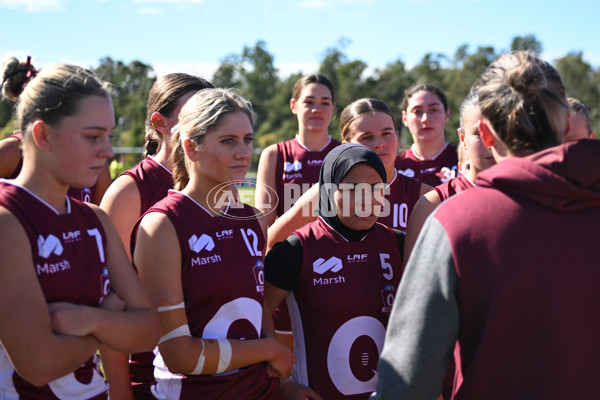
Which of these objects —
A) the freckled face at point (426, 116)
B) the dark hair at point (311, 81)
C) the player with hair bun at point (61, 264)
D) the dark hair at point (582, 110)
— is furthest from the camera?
the dark hair at point (311, 81)

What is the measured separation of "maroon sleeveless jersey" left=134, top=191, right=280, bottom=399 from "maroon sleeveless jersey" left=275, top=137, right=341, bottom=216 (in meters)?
2.67

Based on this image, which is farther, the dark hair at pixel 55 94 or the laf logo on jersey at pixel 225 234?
the laf logo on jersey at pixel 225 234

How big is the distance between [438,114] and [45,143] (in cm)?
422

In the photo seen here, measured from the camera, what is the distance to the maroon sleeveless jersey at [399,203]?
3.65 meters

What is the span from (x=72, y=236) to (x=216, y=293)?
637 mm

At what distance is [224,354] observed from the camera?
2230mm

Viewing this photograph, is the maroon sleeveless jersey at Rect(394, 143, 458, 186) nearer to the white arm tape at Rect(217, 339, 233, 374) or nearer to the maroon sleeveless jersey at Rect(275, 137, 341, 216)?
the maroon sleeveless jersey at Rect(275, 137, 341, 216)

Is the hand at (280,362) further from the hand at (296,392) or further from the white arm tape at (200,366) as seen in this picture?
the white arm tape at (200,366)

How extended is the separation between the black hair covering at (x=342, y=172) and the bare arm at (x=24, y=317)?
136 cm

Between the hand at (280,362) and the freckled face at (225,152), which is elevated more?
the freckled face at (225,152)

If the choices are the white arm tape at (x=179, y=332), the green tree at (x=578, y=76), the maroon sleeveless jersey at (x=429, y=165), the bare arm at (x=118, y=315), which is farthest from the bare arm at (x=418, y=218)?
the green tree at (x=578, y=76)

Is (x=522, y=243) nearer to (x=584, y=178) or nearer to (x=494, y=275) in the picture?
(x=494, y=275)

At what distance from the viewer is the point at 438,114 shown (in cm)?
541

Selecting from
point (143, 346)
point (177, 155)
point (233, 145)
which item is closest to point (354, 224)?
point (233, 145)
